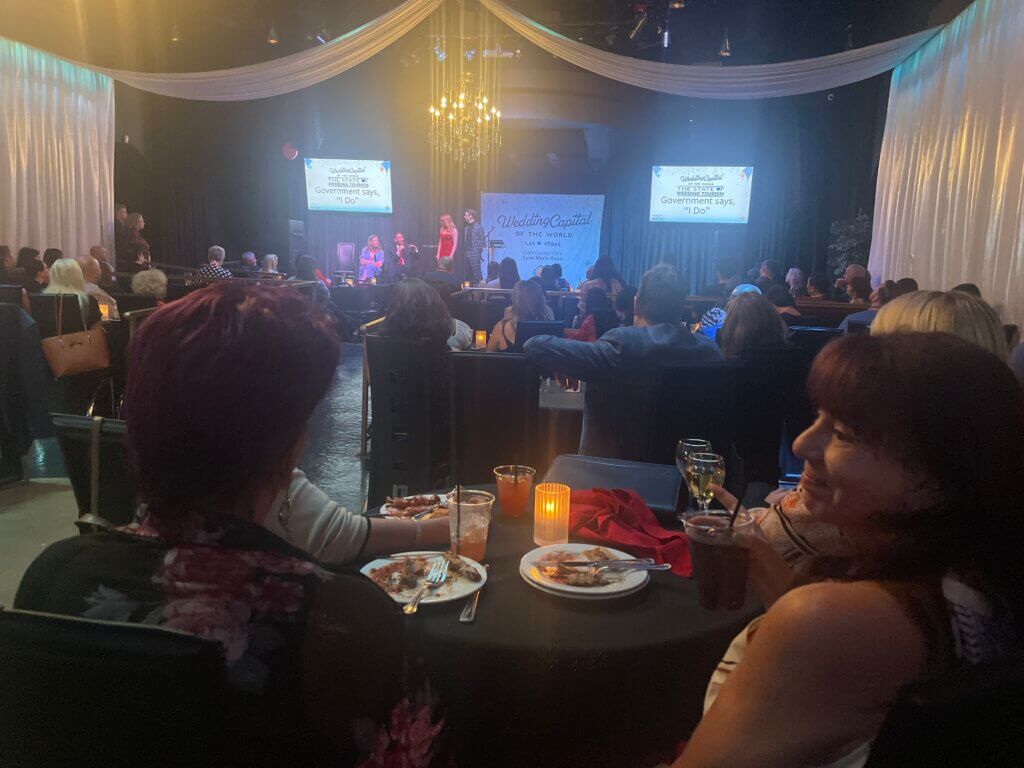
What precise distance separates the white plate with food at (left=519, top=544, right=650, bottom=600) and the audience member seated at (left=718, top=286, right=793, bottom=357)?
209 centimetres

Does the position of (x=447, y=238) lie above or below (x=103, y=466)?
above

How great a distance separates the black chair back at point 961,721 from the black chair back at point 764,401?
8.59ft

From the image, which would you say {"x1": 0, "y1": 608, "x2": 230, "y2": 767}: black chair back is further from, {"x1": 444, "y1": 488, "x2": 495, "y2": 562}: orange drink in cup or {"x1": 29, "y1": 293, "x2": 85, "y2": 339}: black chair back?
{"x1": 29, "y1": 293, "x2": 85, "y2": 339}: black chair back

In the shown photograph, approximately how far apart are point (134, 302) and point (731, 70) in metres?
5.22

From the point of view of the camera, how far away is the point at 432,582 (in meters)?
1.43

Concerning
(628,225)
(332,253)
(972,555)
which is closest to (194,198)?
(332,253)

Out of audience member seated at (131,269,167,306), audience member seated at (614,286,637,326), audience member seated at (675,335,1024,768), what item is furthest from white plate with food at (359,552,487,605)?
audience member seated at (131,269,167,306)

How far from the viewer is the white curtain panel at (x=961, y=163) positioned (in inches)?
201

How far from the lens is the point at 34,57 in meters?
7.73

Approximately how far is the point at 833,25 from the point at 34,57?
30.6ft

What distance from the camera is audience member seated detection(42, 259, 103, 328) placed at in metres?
4.88

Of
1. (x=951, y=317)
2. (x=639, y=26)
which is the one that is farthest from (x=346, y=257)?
(x=951, y=317)

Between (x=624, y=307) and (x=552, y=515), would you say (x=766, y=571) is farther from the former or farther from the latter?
(x=624, y=307)

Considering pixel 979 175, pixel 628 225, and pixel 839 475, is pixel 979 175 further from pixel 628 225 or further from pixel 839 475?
pixel 628 225
